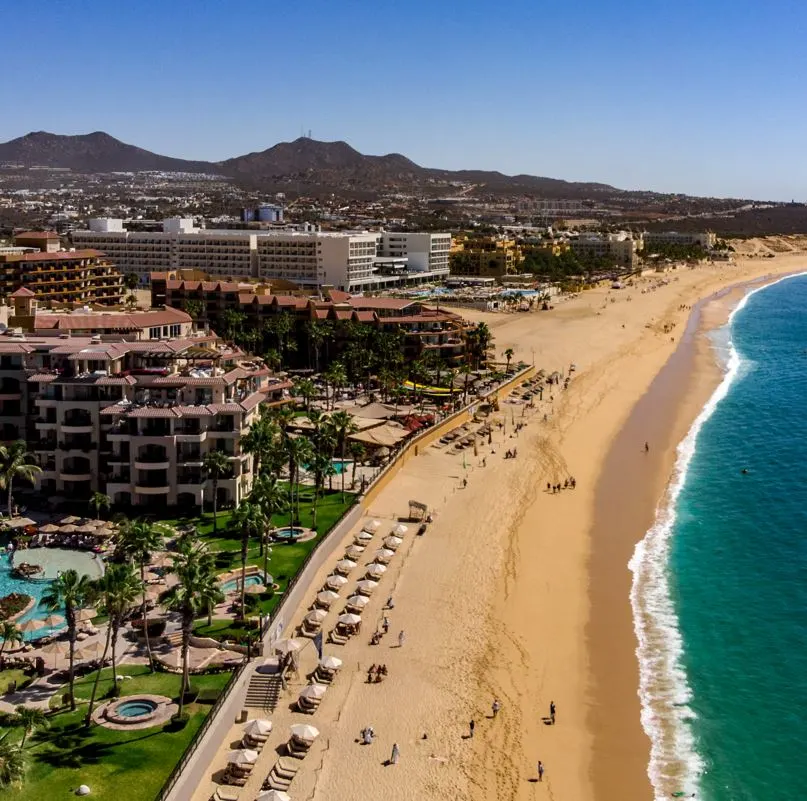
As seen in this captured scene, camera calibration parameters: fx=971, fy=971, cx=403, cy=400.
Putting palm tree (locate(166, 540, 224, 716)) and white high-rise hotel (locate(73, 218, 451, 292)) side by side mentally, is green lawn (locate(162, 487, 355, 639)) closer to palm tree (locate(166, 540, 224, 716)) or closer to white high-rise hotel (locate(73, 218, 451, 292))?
palm tree (locate(166, 540, 224, 716))

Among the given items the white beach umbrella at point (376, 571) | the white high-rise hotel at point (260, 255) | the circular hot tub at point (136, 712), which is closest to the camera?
the circular hot tub at point (136, 712)

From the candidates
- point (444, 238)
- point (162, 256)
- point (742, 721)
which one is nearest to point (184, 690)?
point (742, 721)

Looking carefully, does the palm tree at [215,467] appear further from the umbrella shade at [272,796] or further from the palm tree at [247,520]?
the umbrella shade at [272,796]

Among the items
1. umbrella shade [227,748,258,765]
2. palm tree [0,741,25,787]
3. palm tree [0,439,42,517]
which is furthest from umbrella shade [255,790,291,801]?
palm tree [0,439,42,517]

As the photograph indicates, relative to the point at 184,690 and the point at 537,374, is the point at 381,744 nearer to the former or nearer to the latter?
the point at 184,690

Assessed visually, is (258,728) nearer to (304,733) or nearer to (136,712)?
(304,733)

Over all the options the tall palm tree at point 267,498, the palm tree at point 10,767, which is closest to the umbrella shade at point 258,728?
the palm tree at point 10,767

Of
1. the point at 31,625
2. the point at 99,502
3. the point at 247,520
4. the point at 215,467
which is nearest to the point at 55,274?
the point at 99,502
